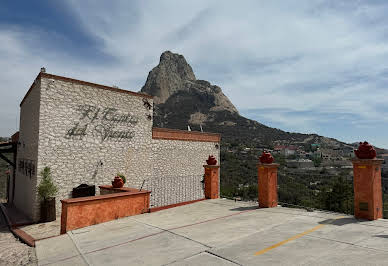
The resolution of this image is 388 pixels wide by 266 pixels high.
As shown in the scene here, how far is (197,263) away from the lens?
5039mm

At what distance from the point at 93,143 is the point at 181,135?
6726 millimetres

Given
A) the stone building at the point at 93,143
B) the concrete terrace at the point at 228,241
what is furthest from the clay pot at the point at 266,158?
the stone building at the point at 93,143

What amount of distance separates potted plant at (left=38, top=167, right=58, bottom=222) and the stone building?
22cm

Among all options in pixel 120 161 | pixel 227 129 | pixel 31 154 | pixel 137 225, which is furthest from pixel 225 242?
pixel 227 129

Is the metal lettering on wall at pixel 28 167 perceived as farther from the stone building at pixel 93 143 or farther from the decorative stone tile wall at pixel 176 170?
the decorative stone tile wall at pixel 176 170

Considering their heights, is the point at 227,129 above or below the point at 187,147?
above

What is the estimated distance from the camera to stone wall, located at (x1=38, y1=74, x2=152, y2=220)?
12672mm

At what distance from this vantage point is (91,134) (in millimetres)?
14086

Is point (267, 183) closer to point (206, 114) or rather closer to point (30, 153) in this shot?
point (30, 153)

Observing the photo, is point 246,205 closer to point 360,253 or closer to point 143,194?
point 143,194

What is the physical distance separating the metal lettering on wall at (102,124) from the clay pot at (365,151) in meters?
11.9

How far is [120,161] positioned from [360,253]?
504 inches

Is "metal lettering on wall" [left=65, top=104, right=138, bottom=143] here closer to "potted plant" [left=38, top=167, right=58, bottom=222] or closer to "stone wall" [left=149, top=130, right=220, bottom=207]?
"potted plant" [left=38, top=167, right=58, bottom=222]

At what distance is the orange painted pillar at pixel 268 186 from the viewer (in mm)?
10655
